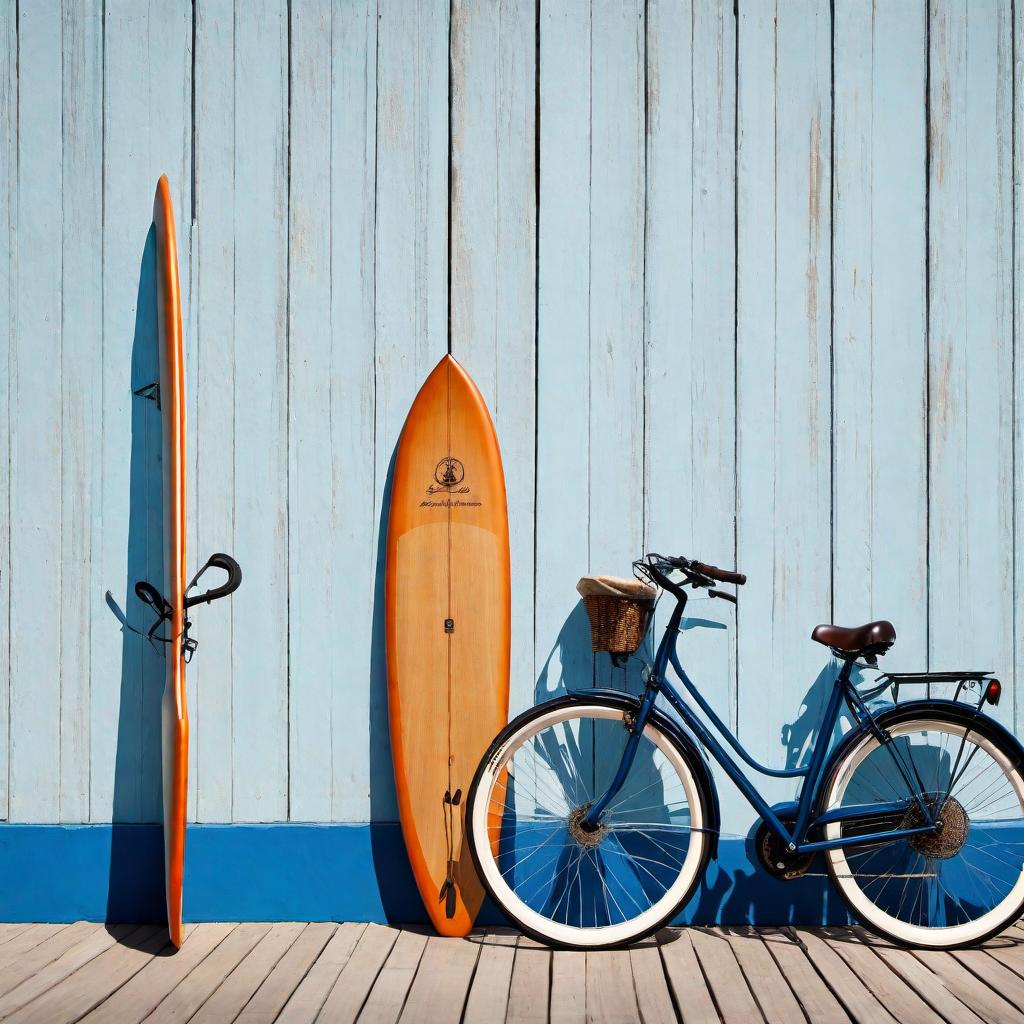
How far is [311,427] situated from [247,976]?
133 centimetres

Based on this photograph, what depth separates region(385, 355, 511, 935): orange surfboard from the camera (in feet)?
8.25

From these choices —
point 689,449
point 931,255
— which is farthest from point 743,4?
point 689,449

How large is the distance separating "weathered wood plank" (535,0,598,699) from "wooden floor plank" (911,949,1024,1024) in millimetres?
1027

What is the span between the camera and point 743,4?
2658 mm

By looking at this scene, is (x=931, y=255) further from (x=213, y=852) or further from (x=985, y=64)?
(x=213, y=852)

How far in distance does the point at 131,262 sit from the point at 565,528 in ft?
4.45

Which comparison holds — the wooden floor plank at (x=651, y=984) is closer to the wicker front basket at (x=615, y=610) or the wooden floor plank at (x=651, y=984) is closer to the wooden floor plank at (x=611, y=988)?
the wooden floor plank at (x=611, y=988)

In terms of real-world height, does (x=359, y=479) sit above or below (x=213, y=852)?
above

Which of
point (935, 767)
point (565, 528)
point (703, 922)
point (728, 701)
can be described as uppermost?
point (565, 528)

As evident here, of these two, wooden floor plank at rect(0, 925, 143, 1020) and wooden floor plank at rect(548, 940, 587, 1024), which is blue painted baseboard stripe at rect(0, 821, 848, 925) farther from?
wooden floor plank at rect(548, 940, 587, 1024)

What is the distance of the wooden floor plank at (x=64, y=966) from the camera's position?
83.5 inches

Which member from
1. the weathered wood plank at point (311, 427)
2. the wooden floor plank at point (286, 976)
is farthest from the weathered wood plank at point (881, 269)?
the wooden floor plank at point (286, 976)

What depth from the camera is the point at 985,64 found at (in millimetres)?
2670

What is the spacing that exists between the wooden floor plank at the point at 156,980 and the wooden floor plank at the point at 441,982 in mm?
526
